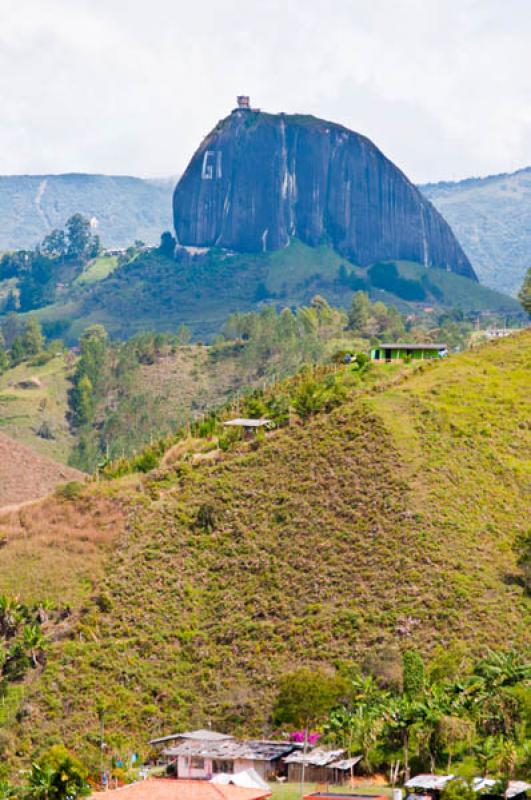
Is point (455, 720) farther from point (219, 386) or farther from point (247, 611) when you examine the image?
point (219, 386)

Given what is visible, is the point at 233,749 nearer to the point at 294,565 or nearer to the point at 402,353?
the point at 294,565

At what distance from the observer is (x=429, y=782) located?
71.0m

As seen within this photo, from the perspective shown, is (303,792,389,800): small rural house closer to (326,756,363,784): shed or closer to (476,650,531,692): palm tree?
(326,756,363,784): shed

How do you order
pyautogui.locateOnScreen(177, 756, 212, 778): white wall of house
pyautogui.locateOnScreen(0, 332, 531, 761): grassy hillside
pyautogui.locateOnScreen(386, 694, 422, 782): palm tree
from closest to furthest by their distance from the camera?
pyautogui.locateOnScreen(386, 694, 422, 782): palm tree → pyautogui.locateOnScreen(177, 756, 212, 778): white wall of house → pyautogui.locateOnScreen(0, 332, 531, 761): grassy hillside

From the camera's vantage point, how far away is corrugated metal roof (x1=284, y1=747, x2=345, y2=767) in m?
76.4

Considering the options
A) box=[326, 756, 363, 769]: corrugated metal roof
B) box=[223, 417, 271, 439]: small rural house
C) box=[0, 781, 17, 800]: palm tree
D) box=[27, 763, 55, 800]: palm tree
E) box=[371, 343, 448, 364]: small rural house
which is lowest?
box=[326, 756, 363, 769]: corrugated metal roof

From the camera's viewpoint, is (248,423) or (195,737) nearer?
(195,737)

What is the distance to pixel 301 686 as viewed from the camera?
83625mm

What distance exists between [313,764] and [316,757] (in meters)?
0.61

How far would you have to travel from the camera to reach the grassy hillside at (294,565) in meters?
91.1

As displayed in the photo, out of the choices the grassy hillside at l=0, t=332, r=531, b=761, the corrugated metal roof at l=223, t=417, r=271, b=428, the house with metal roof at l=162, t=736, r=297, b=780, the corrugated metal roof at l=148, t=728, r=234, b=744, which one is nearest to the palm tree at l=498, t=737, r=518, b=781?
the house with metal roof at l=162, t=736, r=297, b=780

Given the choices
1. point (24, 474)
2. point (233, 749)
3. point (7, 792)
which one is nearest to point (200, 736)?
point (233, 749)

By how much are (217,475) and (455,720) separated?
Answer: 138ft

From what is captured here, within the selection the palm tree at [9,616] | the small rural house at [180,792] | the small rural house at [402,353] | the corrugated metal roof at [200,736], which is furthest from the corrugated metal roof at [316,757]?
the small rural house at [402,353]
